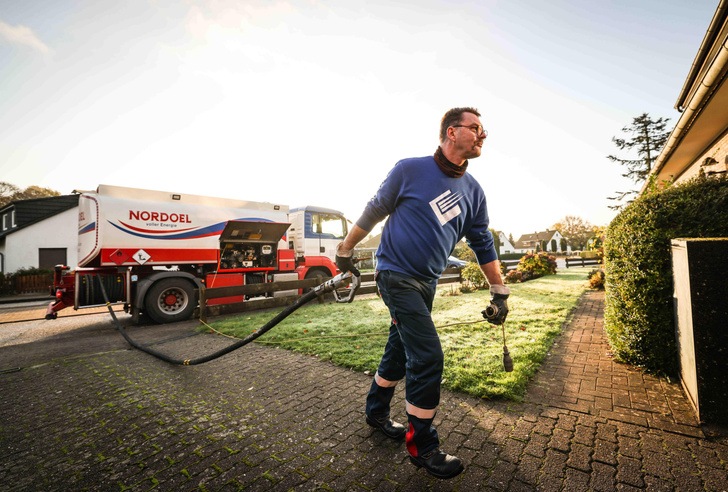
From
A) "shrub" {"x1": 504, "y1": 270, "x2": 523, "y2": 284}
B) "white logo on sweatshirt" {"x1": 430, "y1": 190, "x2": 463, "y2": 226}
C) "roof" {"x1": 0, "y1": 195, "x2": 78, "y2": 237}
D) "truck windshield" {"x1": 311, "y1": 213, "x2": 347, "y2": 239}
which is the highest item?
"roof" {"x1": 0, "y1": 195, "x2": 78, "y2": 237}

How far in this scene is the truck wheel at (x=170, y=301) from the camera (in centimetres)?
745

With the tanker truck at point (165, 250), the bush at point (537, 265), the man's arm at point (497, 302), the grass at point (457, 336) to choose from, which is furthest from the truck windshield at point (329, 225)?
the man's arm at point (497, 302)

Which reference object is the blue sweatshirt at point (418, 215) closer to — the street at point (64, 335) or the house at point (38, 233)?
the street at point (64, 335)

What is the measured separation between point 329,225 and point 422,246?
9892mm

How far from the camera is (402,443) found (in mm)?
2301

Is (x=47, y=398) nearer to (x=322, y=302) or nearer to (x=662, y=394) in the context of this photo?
(x=662, y=394)

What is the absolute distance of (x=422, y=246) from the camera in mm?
2021

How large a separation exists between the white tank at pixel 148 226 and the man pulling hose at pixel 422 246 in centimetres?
714

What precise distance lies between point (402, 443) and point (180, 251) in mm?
7527

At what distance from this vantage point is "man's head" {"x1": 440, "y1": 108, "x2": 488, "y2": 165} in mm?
2094

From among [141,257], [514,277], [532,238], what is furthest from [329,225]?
[532,238]

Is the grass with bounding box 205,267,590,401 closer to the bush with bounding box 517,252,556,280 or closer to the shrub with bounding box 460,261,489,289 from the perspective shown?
the shrub with bounding box 460,261,489,289

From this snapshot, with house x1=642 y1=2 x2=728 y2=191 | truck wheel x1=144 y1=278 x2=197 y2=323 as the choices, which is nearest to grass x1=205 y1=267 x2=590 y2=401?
truck wheel x1=144 y1=278 x2=197 y2=323

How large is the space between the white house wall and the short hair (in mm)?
26578
